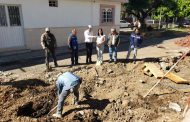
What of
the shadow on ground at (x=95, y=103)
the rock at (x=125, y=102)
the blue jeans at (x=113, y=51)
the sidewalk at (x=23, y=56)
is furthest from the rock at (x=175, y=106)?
the sidewalk at (x=23, y=56)

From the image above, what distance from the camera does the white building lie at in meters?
14.5

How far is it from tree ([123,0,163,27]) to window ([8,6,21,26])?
15.9 metres

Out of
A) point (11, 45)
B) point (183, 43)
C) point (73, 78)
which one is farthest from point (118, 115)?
point (183, 43)

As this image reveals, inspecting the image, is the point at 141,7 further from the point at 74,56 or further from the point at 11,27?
the point at 74,56

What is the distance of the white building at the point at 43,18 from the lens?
1452 cm

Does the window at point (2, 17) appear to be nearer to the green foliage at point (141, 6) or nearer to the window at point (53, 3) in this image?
the window at point (53, 3)

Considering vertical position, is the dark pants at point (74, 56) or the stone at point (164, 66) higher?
the dark pants at point (74, 56)

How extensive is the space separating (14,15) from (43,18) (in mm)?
2064

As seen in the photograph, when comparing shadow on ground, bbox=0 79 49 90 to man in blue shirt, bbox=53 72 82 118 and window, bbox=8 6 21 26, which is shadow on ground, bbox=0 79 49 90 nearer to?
man in blue shirt, bbox=53 72 82 118

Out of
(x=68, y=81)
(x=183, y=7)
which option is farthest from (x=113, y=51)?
(x=183, y=7)

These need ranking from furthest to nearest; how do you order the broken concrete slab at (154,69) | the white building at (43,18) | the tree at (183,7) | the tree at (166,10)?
the tree at (183,7)
the tree at (166,10)
the white building at (43,18)
the broken concrete slab at (154,69)

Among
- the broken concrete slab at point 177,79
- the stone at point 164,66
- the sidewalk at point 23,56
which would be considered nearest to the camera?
the broken concrete slab at point 177,79

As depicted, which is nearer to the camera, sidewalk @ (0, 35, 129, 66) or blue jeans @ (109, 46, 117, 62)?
blue jeans @ (109, 46, 117, 62)

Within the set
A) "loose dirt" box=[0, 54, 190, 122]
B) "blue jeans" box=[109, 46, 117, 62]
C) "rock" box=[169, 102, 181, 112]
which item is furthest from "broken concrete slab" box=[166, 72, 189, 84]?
"blue jeans" box=[109, 46, 117, 62]
